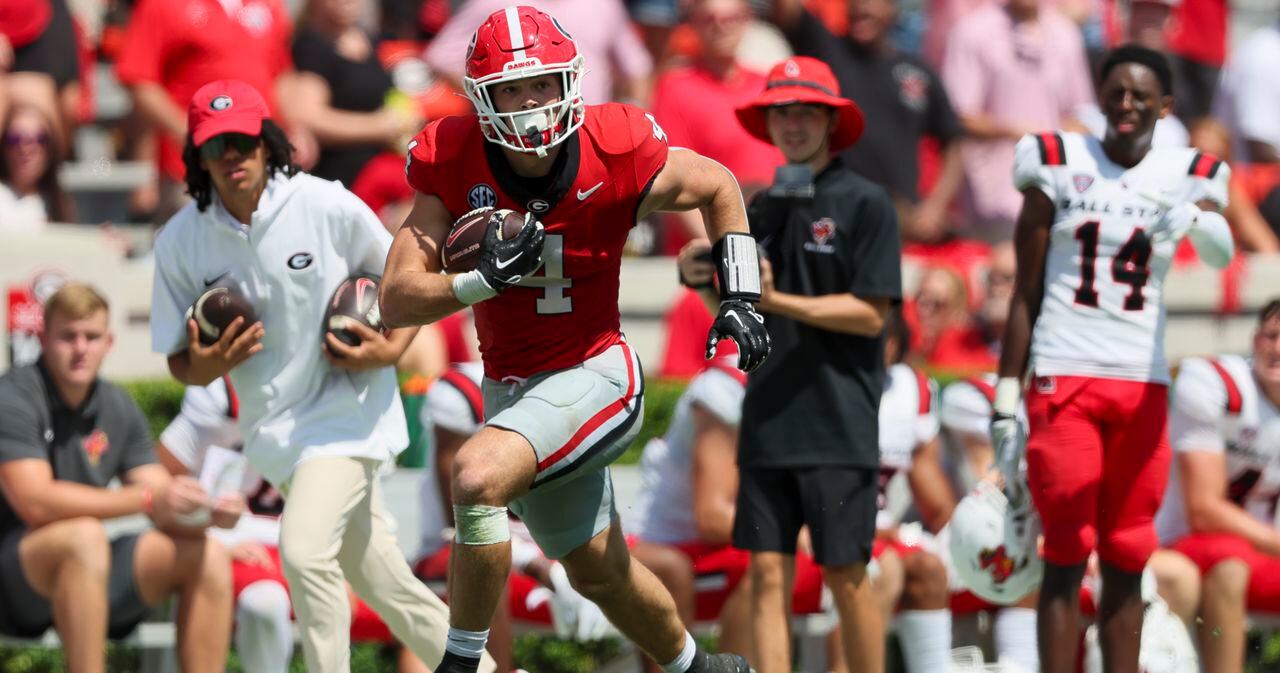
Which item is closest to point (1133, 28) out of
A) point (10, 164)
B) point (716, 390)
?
point (716, 390)

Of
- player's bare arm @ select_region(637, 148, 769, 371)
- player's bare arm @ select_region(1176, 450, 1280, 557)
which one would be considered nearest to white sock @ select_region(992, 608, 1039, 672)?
player's bare arm @ select_region(1176, 450, 1280, 557)

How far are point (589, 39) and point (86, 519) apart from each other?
4.44 meters

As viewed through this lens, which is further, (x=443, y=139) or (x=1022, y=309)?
(x=1022, y=309)

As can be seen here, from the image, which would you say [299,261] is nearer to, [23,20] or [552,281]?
[552,281]

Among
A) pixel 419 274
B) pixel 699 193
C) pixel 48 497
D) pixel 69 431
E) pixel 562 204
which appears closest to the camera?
pixel 419 274

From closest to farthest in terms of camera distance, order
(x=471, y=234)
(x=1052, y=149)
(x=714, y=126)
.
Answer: (x=471, y=234), (x=1052, y=149), (x=714, y=126)

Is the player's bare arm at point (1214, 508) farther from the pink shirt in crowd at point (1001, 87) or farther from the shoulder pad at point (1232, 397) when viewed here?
the pink shirt in crowd at point (1001, 87)

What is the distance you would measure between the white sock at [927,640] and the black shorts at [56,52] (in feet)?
18.1

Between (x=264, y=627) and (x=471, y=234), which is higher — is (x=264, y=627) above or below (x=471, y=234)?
below

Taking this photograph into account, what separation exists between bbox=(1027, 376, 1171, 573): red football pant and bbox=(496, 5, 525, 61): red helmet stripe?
2.32m

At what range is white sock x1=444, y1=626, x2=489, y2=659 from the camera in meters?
5.85

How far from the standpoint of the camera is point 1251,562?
8.25 m

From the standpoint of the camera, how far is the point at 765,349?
5.93 meters

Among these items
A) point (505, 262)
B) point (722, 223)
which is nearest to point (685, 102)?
point (722, 223)
